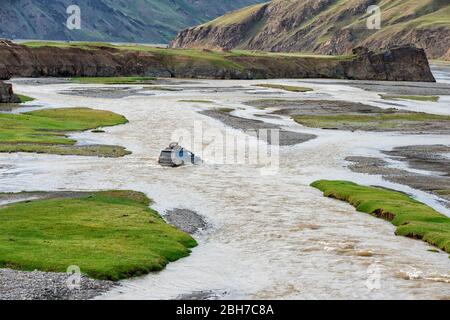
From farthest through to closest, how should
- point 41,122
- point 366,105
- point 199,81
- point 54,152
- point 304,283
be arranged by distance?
point 199,81 → point 366,105 → point 41,122 → point 54,152 → point 304,283

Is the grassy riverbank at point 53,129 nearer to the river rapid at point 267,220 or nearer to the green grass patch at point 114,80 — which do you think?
the river rapid at point 267,220

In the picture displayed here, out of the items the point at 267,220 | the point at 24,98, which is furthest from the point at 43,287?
the point at 24,98

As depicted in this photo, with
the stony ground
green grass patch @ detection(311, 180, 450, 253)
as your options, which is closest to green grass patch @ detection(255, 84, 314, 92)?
green grass patch @ detection(311, 180, 450, 253)

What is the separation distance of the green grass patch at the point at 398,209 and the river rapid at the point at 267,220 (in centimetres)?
102

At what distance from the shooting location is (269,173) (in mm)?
68250

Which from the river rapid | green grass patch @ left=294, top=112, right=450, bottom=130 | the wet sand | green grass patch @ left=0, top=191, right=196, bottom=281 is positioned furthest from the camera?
green grass patch @ left=294, top=112, right=450, bottom=130

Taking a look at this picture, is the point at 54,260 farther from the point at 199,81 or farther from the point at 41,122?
the point at 199,81

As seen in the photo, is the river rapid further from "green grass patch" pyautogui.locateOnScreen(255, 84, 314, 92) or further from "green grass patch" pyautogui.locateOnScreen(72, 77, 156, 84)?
"green grass patch" pyautogui.locateOnScreen(72, 77, 156, 84)

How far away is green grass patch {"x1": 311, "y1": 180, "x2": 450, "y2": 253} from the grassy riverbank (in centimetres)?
2638

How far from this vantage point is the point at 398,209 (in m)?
51.4

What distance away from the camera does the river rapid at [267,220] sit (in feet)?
113

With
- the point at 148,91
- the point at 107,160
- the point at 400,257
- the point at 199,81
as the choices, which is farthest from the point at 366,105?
the point at 400,257

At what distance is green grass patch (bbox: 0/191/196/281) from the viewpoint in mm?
35344

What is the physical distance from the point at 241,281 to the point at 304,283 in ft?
9.70
